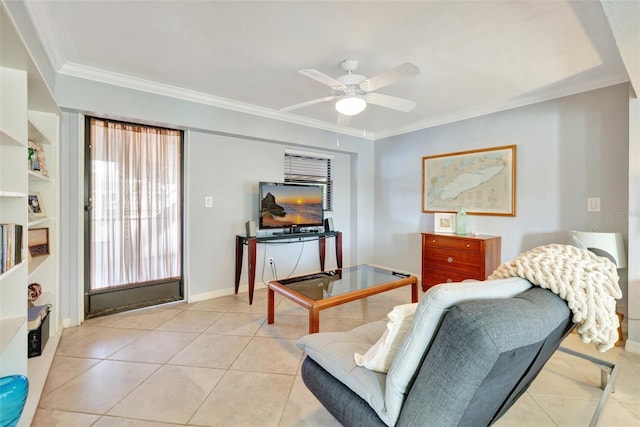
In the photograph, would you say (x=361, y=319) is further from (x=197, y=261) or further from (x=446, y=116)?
(x=446, y=116)

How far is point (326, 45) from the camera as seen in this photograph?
2.07m

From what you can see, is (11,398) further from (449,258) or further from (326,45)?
(449,258)

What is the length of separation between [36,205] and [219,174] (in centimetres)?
159

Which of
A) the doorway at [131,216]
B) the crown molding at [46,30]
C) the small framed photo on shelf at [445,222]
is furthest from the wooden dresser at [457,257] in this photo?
the crown molding at [46,30]

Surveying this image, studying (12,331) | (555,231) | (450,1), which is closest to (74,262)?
(12,331)

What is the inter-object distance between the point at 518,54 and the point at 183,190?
3.29 meters

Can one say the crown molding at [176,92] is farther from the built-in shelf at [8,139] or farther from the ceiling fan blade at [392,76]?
the ceiling fan blade at [392,76]

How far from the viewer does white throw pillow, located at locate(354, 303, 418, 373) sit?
1.07 metres

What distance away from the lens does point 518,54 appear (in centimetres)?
217

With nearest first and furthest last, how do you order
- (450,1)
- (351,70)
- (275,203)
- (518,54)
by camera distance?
1. (450,1)
2. (518,54)
3. (351,70)
4. (275,203)

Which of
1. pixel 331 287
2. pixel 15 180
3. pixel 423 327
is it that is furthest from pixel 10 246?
pixel 331 287

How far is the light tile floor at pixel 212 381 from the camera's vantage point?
1.54 metres

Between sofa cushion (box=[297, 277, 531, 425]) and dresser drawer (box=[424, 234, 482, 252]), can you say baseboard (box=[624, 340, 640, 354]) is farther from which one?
sofa cushion (box=[297, 277, 531, 425])

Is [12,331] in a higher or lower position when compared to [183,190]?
lower
